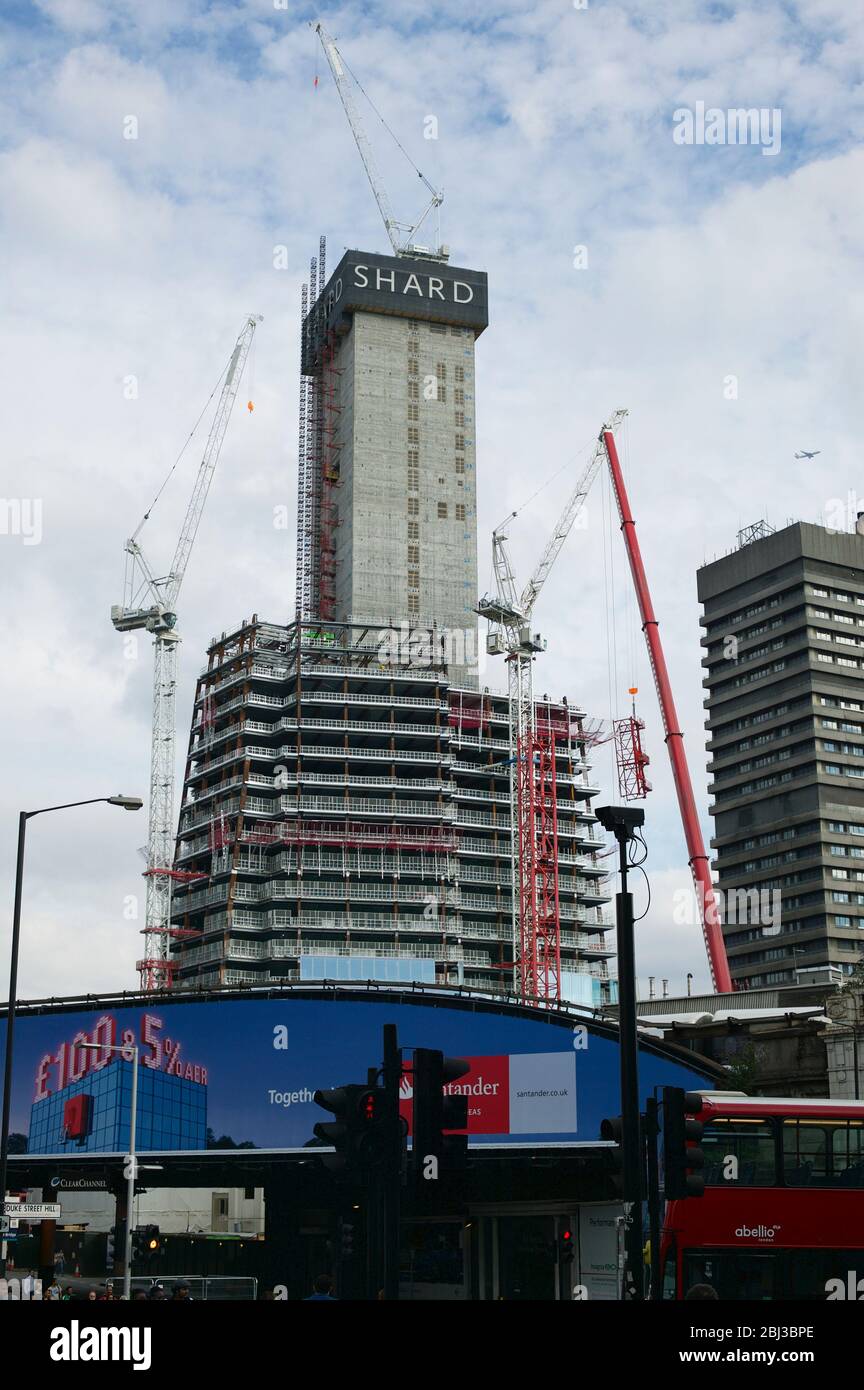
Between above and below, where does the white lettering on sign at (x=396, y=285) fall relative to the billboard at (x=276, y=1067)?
above

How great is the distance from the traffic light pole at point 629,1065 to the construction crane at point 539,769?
101790mm

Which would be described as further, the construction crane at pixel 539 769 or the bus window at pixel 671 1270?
the construction crane at pixel 539 769

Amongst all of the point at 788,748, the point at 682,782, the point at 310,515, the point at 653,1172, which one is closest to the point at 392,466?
the point at 310,515

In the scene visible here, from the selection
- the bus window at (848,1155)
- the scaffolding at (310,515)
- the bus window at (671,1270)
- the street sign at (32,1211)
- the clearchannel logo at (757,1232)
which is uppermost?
the scaffolding at (310,515)

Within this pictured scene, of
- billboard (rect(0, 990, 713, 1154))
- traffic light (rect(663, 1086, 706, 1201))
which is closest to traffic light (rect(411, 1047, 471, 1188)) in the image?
traffic light (rect(663, 1086, 706, 1201))

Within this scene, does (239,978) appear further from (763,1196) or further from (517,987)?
(763,1196)

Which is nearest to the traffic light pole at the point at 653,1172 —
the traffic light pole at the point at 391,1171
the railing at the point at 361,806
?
the traffic light pole at the point at 391,1171

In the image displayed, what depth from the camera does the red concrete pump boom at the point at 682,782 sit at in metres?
119

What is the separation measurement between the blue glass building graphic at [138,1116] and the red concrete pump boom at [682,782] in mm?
63063

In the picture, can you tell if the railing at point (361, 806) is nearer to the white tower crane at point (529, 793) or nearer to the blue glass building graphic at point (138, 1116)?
the white tower crane at point (529, 793)

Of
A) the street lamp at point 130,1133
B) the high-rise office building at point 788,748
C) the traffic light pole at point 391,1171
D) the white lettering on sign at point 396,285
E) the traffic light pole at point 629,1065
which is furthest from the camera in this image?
the white lettering on sign at point 396,285

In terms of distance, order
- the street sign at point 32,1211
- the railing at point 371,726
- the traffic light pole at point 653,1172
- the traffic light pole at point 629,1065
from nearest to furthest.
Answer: the traffic light pole at point 629,1065 → the traffic light pole at point 653,1172 → the street sign at point 32,1211 → the railing at point 371,726

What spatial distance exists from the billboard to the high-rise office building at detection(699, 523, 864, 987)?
125m
